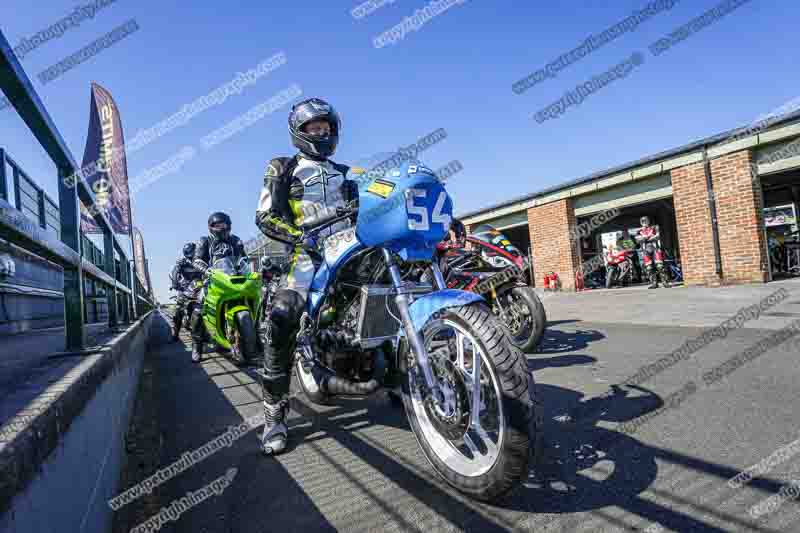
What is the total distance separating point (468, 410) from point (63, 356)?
6.71 ft

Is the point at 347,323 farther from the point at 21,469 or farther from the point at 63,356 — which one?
the point at 21,469

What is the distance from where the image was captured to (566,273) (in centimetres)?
1361

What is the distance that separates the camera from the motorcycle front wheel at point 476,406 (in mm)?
1620

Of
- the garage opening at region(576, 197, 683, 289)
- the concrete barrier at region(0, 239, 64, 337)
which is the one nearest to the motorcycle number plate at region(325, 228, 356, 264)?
the concrete barrier at region(0, 239, 64, 337)

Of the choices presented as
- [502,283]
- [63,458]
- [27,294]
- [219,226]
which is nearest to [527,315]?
[502,283]

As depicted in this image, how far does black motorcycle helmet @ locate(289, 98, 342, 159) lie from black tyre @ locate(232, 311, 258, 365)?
2854 mm

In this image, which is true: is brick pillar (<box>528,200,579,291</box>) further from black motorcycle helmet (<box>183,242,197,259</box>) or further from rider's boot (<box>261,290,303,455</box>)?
rider's boot (<box>261,290,303,455</box>)

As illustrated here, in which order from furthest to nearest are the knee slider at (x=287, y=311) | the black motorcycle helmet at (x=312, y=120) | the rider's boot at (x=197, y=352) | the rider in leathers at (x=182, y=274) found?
1. the rider in leathers at (x=182, y=274)
2. the rider's boot at (x=197, y=352)
3. the black motorcycle helmet at (x=312, y=120)
4. the knee slider at (x=287, y=311)

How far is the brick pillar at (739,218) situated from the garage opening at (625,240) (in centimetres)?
221

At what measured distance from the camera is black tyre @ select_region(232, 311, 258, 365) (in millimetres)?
5125

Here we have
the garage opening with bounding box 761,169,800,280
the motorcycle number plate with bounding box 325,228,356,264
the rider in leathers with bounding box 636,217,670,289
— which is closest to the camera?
the motorcycle number plate with bounding box 325,228,356,264

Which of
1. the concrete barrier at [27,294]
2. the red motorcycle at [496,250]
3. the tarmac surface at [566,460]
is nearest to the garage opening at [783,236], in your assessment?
the red motorcycle at [496,250]

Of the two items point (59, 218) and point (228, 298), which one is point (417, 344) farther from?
point (228, 298)

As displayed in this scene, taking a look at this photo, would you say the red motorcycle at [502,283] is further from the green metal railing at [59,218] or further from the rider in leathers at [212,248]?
the rider in leathers at [212,248]
